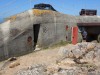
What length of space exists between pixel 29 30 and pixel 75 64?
5.72 m

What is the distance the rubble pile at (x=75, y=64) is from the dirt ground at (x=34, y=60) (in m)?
0.69

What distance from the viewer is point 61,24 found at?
20.1 metres

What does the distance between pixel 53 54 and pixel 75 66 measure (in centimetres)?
369

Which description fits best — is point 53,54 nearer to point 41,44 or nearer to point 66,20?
point 41,44

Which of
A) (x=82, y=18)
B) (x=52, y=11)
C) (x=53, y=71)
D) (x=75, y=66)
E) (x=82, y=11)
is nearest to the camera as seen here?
(x=53, y=71)

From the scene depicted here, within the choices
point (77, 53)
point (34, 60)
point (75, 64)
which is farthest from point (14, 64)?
point (77, 53)

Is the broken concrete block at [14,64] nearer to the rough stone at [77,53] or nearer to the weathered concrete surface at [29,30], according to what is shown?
the weathered concrete surface at [29,30]

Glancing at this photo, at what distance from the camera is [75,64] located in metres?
12.7

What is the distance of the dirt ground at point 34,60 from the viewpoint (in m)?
13.2

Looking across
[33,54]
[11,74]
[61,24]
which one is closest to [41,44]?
[33,54]

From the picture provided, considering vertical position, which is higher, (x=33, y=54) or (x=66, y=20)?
(x=66, y=20)

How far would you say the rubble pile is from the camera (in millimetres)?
11416

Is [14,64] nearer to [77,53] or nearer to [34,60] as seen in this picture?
[34,60]

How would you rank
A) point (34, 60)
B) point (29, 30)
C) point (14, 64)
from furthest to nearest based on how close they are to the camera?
point (29, 30) → point (34, 60) → point (14, 64)
